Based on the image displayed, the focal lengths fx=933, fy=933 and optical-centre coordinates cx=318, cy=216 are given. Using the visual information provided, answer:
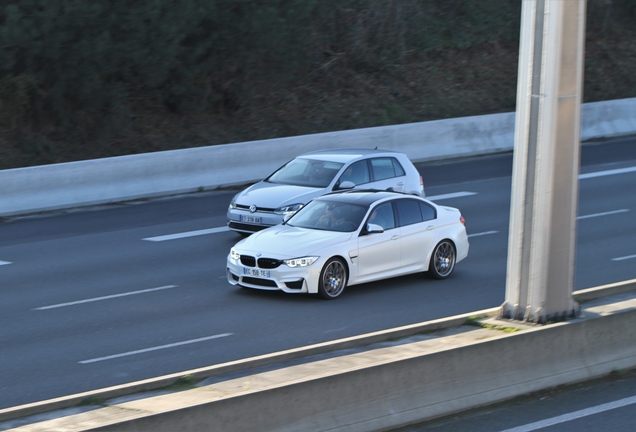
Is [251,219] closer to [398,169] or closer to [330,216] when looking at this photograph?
[330,216]

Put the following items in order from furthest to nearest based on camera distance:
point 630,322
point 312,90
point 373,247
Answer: point 312,90, point 373,247, point 630,322

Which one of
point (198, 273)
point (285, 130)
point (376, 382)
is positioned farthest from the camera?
point (285, 130)

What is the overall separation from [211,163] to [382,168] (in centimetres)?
647

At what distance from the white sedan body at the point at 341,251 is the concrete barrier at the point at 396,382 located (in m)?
3.77

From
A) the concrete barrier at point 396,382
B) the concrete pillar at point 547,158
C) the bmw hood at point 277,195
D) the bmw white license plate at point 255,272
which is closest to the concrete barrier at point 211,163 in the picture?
the bmw hood at point 277,195

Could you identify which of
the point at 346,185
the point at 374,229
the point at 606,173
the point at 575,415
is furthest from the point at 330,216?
the point at 606,173

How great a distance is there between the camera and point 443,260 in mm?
14641

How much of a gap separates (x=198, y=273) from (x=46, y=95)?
12.7 m

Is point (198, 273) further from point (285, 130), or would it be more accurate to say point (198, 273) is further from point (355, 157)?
point (285, 130)

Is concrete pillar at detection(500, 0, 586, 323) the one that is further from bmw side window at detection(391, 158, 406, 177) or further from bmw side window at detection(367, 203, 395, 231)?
bmw side window at detection(391, 158, 406, 177)

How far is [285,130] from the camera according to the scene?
2970cm

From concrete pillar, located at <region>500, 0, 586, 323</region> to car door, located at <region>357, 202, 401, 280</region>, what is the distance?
4.23 metres

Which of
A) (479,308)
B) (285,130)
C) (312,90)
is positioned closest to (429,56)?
(312,90)

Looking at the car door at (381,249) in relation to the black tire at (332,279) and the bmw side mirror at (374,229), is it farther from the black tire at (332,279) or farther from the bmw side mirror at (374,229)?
the black tire at (332,279)
